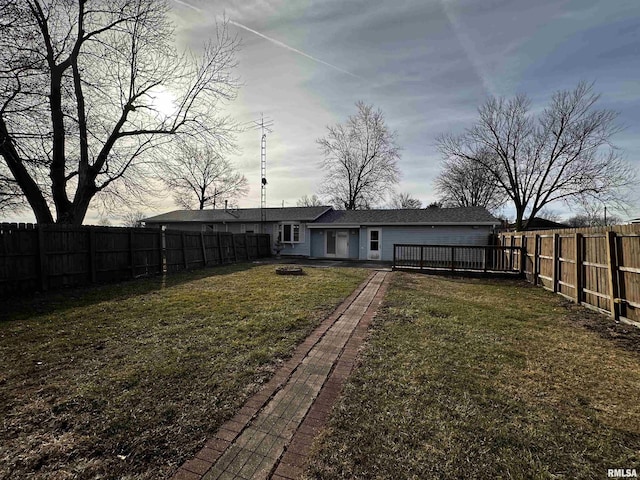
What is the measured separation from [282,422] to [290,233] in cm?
1840

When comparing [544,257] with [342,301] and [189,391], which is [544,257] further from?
[189,391]

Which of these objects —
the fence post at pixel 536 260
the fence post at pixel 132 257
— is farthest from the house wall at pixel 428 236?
the fence post at pixel 132 257

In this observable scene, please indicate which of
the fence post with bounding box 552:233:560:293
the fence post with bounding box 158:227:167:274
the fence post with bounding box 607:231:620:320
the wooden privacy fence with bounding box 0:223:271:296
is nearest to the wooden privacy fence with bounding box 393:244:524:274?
the fence post with bounding box 552:233:560:293

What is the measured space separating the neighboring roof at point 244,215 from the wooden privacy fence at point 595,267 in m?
13.8

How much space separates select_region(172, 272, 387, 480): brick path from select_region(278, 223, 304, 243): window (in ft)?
53.1

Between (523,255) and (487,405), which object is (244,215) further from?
(487,405)

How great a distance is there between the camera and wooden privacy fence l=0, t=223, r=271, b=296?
6934 mm

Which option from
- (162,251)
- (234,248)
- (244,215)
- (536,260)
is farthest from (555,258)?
(244,215)

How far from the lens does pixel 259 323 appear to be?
16.8ft

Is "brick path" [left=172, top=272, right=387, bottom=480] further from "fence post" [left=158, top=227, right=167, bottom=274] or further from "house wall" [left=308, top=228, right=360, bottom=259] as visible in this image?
"house wall" [left=308, top=228, right=360, bottom=259]

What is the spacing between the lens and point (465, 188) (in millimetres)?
34781

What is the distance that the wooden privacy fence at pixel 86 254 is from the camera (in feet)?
22.7

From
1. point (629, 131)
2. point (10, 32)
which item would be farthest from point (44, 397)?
point (629, 131)

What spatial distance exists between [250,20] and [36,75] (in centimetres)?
702
